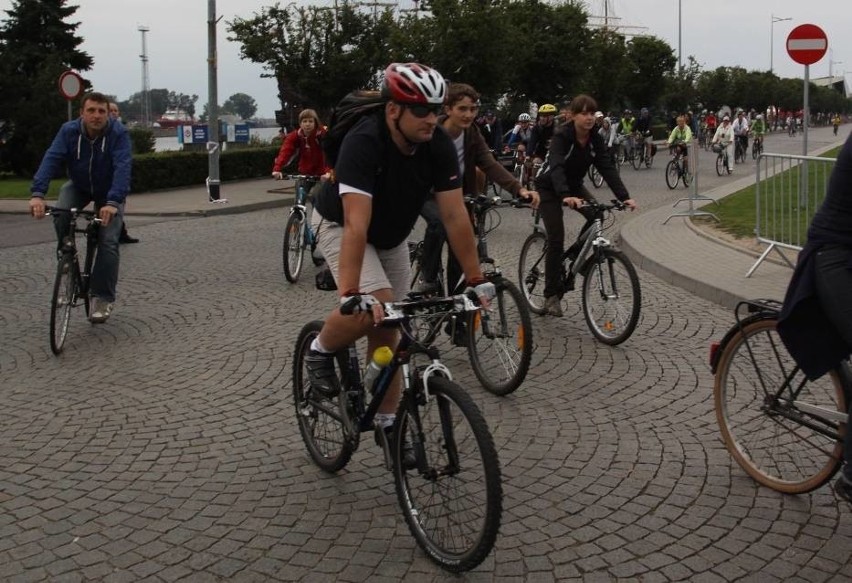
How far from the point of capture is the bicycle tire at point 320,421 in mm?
4348

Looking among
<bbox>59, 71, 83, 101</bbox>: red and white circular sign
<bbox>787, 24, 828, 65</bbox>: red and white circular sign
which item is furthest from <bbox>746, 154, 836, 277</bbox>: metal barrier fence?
<bbox>59, 71, 83, 101</bbox>: red and white circular sign

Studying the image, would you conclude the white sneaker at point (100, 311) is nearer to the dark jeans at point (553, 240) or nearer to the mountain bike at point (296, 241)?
the mountain bike at point (296, 241)

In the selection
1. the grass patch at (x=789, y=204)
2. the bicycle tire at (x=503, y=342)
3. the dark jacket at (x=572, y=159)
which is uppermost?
the dark jacket at (x=572, y=159)

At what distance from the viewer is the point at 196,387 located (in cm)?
619

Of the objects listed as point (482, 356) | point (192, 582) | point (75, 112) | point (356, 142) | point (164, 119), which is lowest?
point (192, 582)

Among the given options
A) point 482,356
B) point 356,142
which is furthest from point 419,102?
point 482,356

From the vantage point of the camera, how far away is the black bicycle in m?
7.15

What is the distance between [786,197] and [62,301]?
6.94 metres

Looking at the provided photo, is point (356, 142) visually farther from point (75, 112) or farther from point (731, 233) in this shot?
point (75, 112)

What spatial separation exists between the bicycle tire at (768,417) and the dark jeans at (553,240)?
123 inches

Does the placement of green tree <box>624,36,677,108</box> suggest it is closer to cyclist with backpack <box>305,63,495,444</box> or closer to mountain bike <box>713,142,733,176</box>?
mountain bike <box>713,142,733,176</box>

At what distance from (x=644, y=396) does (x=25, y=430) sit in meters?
3.64

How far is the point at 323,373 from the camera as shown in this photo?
4270 mm

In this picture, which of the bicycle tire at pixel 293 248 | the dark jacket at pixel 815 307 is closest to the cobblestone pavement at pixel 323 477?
the dark jacket at pixel 815 307
